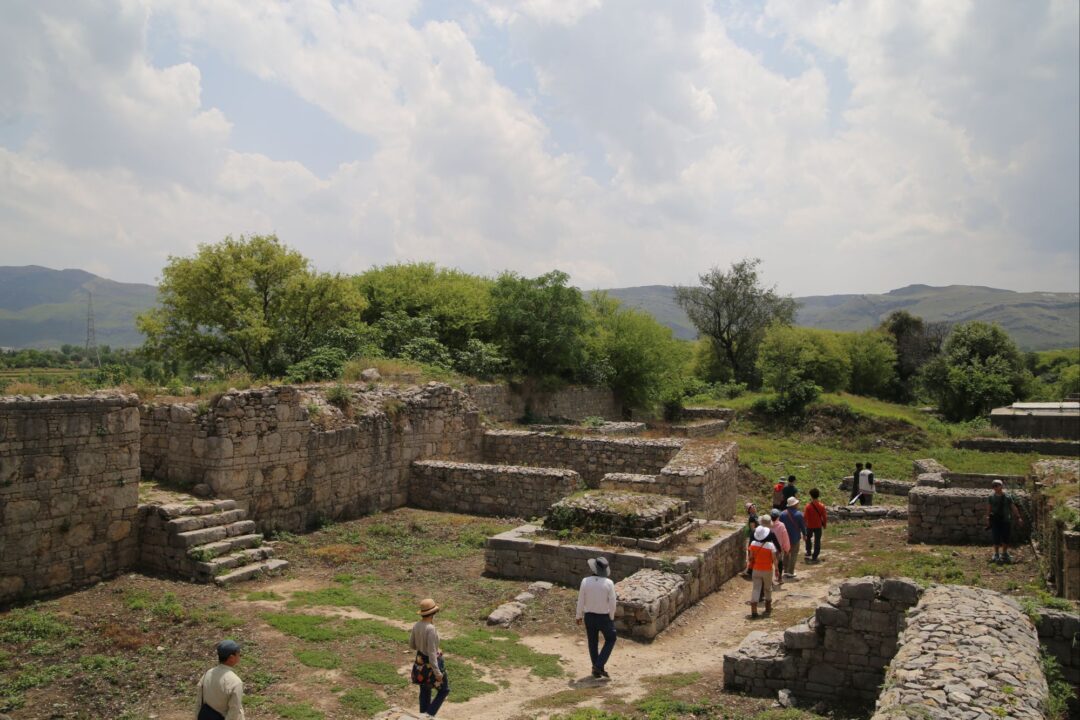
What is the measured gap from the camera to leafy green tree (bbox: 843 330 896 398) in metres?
56.2

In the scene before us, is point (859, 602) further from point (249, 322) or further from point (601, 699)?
point (249, 322)

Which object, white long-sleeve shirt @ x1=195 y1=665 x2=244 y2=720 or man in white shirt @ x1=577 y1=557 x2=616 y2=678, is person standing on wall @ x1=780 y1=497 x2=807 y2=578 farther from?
white long-sleeve shirt @ x1=195 y1=665 x2=244 y2=720

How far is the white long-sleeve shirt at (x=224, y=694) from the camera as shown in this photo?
5.48 metres

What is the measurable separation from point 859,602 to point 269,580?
8.49m

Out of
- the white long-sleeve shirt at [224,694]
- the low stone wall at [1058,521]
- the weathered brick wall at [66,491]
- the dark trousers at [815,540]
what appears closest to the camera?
the white long-sleeve shirt at [224,694]

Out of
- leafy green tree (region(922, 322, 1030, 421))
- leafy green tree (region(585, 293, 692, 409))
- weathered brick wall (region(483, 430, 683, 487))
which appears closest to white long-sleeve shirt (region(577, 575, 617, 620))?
weathered brick wall (region(483, 430, 683, 487))

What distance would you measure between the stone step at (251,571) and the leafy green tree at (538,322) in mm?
15504

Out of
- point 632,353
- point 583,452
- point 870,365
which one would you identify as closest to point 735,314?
point 870,365

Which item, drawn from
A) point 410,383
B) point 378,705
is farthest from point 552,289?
point 378,705

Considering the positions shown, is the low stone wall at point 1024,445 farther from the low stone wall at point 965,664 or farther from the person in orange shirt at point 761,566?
the low stone wall at point 965,664

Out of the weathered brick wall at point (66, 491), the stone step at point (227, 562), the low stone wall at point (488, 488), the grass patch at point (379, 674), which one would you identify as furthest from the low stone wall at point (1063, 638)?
the weathered brick wall at point (66, 491)

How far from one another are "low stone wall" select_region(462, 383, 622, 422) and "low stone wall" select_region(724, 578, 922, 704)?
47.2 feet

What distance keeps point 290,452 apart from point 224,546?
112 inches

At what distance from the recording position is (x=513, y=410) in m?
25.6
